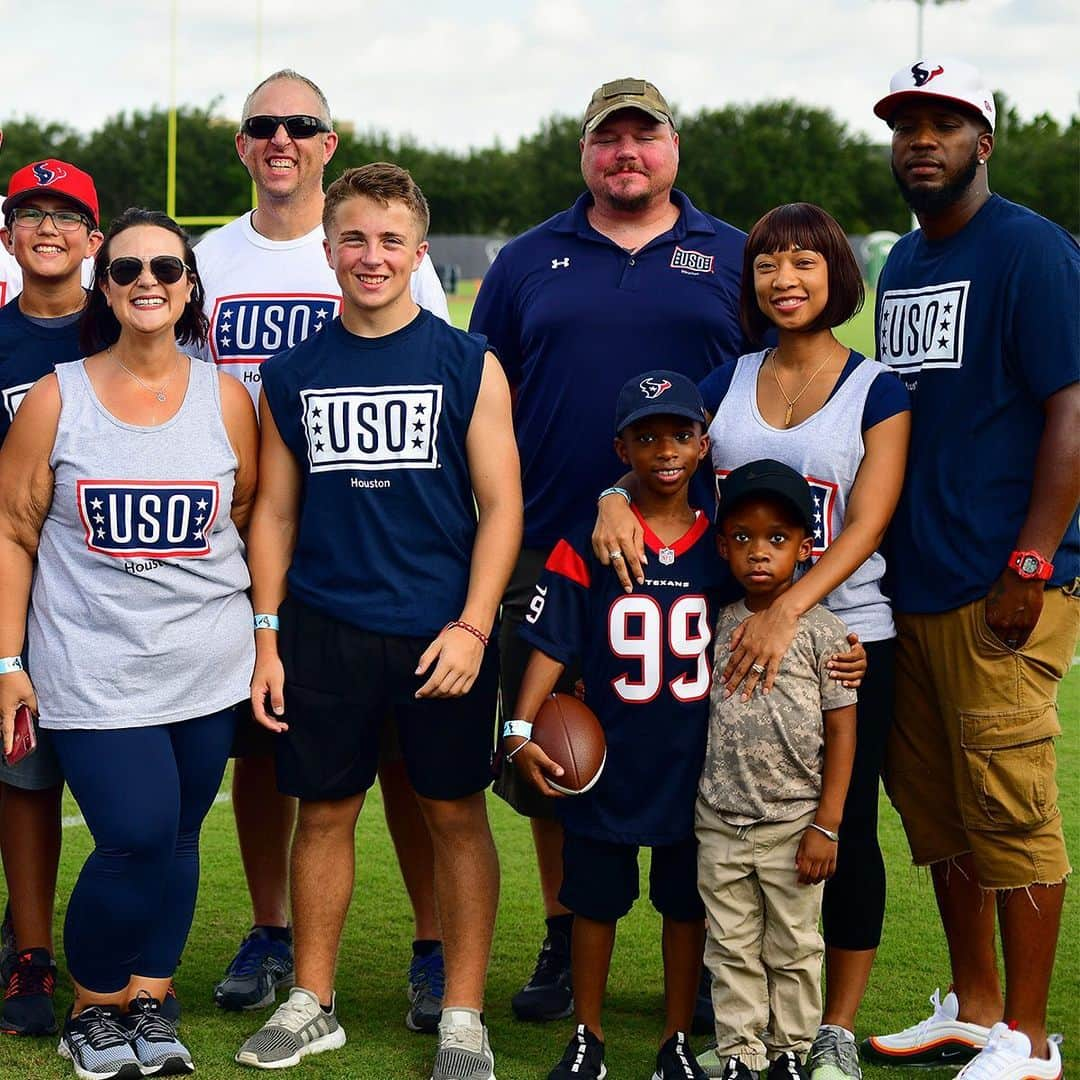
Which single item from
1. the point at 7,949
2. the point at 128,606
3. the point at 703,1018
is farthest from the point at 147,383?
the point at 703,1018

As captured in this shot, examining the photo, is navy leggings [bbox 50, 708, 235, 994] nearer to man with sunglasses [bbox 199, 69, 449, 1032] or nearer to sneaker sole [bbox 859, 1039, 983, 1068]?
man with sunglasses [bbox 199, 69, 449, 1032]

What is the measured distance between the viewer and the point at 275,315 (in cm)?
429

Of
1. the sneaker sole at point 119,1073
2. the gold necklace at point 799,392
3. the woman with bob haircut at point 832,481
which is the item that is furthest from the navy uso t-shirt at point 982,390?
the sneaker sole at point 119,1073

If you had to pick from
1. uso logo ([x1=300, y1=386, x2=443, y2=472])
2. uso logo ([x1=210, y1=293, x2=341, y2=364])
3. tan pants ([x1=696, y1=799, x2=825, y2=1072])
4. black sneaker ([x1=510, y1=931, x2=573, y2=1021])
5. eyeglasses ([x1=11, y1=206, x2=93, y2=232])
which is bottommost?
black sneaker ([x1=510, y1=931, x2=573, y2=1021])

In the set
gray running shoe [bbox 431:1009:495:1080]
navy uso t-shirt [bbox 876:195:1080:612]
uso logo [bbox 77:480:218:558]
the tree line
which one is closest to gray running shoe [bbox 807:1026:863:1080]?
gray running shoe [bbox 431:1009:495:1080]

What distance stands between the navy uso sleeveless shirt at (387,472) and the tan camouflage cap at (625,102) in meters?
0.86

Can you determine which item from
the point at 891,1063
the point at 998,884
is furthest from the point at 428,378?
the point at 891,1063

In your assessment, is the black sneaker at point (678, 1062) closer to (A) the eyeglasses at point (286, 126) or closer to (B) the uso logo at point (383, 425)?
(B) the uso logo at point (383, 425)

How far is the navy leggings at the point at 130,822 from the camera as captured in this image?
11.8 ft

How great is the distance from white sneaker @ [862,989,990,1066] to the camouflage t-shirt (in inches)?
32.4

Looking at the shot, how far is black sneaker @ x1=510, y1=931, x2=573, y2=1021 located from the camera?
4188mm

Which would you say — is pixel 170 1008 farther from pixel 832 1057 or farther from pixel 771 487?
pixel 771 487

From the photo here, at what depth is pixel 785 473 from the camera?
3492 mm

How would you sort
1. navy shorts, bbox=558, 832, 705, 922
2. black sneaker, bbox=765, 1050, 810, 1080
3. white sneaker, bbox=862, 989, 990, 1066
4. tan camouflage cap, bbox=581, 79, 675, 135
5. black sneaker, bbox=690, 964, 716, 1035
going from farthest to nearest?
tan camouflage cap, bbox=581, 79, 675, 135
black sneaker, bbox=690, 964, 716, 1035
white sneaker, bbox=862, 989, 990, 1066
navy shorts, bbox=558, 832, 705, 922
black sneaker, bbox=765, 1050, 810, 1080
